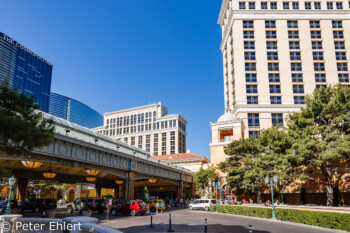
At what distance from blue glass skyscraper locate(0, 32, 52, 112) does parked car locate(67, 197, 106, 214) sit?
142 m

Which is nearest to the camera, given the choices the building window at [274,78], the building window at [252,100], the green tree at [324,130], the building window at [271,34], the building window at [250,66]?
the green tree at [324,130]

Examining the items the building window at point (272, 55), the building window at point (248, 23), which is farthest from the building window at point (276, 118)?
the building window at point (248, 23)

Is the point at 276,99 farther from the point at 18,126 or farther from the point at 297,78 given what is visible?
the point at 18,126

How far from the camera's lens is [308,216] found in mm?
19266

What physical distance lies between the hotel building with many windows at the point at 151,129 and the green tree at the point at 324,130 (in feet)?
276

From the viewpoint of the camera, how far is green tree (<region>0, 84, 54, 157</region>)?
10.7 meters

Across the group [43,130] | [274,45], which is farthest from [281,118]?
[43,130]

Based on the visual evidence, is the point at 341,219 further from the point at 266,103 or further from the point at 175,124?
the point at 175,124

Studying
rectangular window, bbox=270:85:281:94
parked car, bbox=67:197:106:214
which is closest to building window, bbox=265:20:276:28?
rectangular window, bbox=270:85:281:94

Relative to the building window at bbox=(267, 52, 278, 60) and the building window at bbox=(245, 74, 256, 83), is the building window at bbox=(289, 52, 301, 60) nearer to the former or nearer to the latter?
the building window at bbox=(267, 52, 278, 60)

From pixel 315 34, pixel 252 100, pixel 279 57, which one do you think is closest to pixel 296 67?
pixel 279 57

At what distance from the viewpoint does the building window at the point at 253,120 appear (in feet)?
186

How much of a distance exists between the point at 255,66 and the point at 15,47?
159082 mm

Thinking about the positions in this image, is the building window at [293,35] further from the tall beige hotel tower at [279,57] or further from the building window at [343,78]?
the building window at [343,78]
